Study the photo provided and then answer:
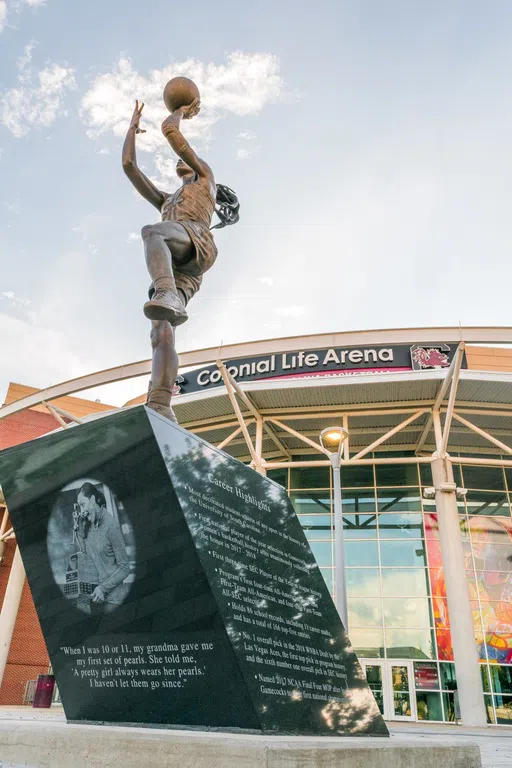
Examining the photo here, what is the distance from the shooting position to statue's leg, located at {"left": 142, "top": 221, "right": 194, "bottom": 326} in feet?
11.5

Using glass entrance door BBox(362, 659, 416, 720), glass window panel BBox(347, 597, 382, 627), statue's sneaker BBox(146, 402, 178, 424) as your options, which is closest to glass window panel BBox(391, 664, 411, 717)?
glass entrance door BBox(362, 659, 416, 720)

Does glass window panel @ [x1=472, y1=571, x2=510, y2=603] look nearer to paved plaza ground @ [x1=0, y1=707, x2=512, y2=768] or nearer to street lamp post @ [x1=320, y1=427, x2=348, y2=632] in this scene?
paved plaza ground @ [x1=0, y1=707, x2=512, y2=768]

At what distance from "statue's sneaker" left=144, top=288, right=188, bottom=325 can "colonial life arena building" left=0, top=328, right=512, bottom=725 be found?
1255cm

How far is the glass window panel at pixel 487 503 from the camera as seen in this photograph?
20797 millimetres

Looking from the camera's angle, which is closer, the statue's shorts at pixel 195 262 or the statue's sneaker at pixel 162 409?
the statue's sneaker at pixel 162 409

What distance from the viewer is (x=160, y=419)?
3.11 metres

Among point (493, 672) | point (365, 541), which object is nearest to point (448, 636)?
point (493, 672)

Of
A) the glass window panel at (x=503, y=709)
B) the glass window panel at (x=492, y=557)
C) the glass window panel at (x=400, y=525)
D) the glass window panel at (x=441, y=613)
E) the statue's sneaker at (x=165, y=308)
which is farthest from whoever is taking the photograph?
the glass window panel at (x=400, y=525)

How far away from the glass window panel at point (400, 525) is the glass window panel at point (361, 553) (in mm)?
573

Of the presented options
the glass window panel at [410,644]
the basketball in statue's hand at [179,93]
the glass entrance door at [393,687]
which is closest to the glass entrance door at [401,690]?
the glass entrance door at [393,687]

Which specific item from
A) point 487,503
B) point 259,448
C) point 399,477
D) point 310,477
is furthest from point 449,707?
point 259,448

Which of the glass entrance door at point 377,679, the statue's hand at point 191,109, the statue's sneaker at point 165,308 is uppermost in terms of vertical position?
the statue's hand at point 191,109

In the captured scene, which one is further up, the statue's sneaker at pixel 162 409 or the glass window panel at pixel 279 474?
the glass window panel at pixel 279 474

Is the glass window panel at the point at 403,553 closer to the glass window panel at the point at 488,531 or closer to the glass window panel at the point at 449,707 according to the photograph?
the glass window panel at the point at 488,531
